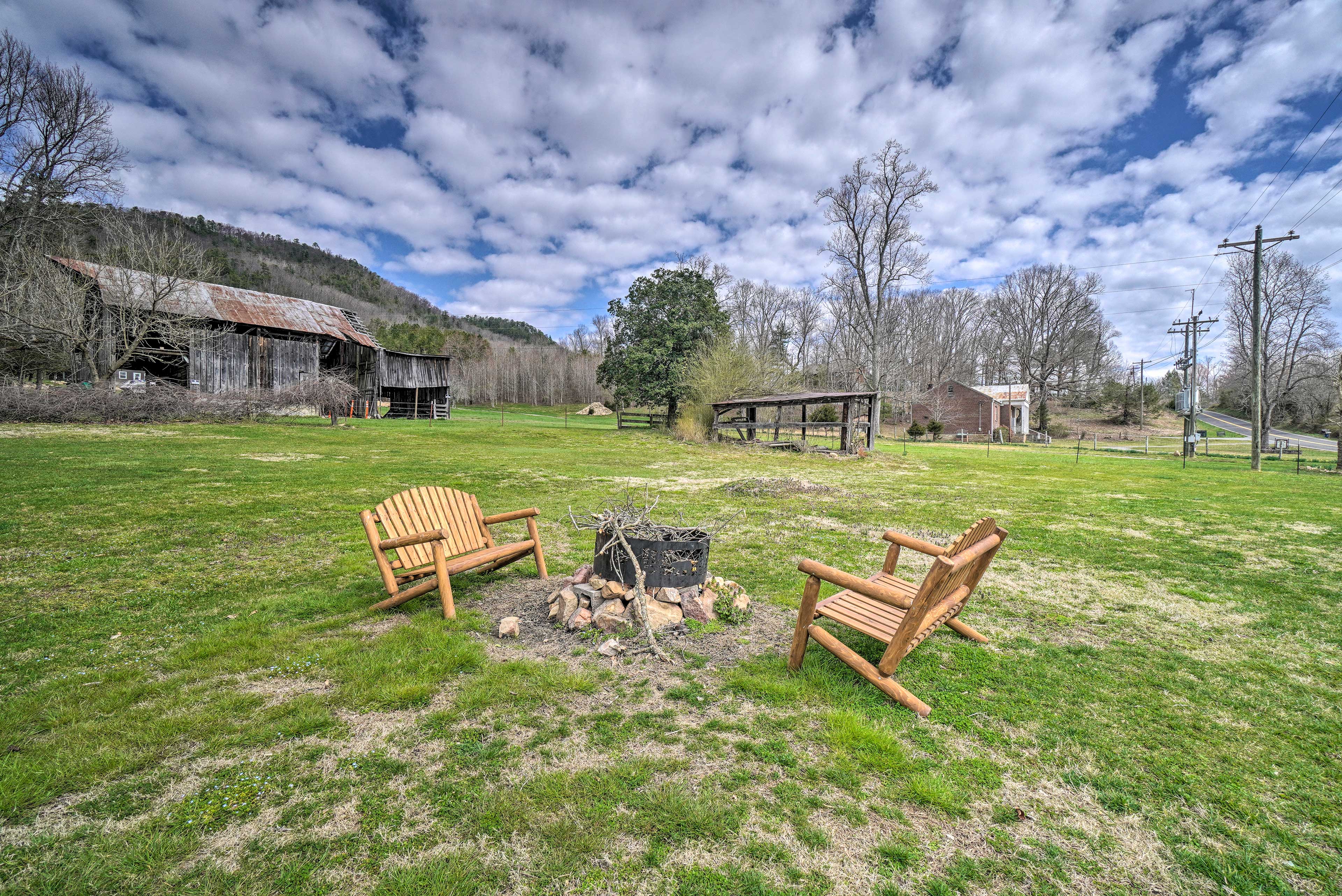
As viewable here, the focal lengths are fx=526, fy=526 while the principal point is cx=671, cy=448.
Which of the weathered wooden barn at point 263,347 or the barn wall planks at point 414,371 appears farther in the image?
the barn wall planks at point 414,371

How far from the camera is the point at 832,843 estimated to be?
218cm

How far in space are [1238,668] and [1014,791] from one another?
279 centimetres

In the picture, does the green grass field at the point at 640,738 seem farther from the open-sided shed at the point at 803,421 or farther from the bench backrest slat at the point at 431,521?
the open-sided shed at the point at 803,421

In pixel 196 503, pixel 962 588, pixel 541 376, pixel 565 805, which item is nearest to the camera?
pixel 565 805

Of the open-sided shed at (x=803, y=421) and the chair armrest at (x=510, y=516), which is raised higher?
the open-sided shed at (x=803, y=421)

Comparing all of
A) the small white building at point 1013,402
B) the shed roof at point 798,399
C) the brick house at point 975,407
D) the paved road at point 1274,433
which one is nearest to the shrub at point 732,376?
the shed roof at point 798,399

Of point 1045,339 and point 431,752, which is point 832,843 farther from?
point 1045,339

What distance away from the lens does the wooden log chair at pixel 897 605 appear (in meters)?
3.03

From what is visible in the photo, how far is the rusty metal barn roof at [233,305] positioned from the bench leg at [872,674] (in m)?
31.9

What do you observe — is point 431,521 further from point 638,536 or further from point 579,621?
point 638,536

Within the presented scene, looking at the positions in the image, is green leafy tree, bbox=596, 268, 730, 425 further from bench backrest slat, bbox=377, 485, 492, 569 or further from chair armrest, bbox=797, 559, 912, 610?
chair armrest, bbox=797, 559, 912, 610

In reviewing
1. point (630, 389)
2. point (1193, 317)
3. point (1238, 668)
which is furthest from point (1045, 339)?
point (1238, 668)

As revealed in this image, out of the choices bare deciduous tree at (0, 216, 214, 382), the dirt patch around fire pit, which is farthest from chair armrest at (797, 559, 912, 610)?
bare deciduous tree at (0, 216, 214, 382)

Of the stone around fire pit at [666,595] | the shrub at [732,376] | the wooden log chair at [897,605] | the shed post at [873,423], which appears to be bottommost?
the stone around fire pit at [666,595]
